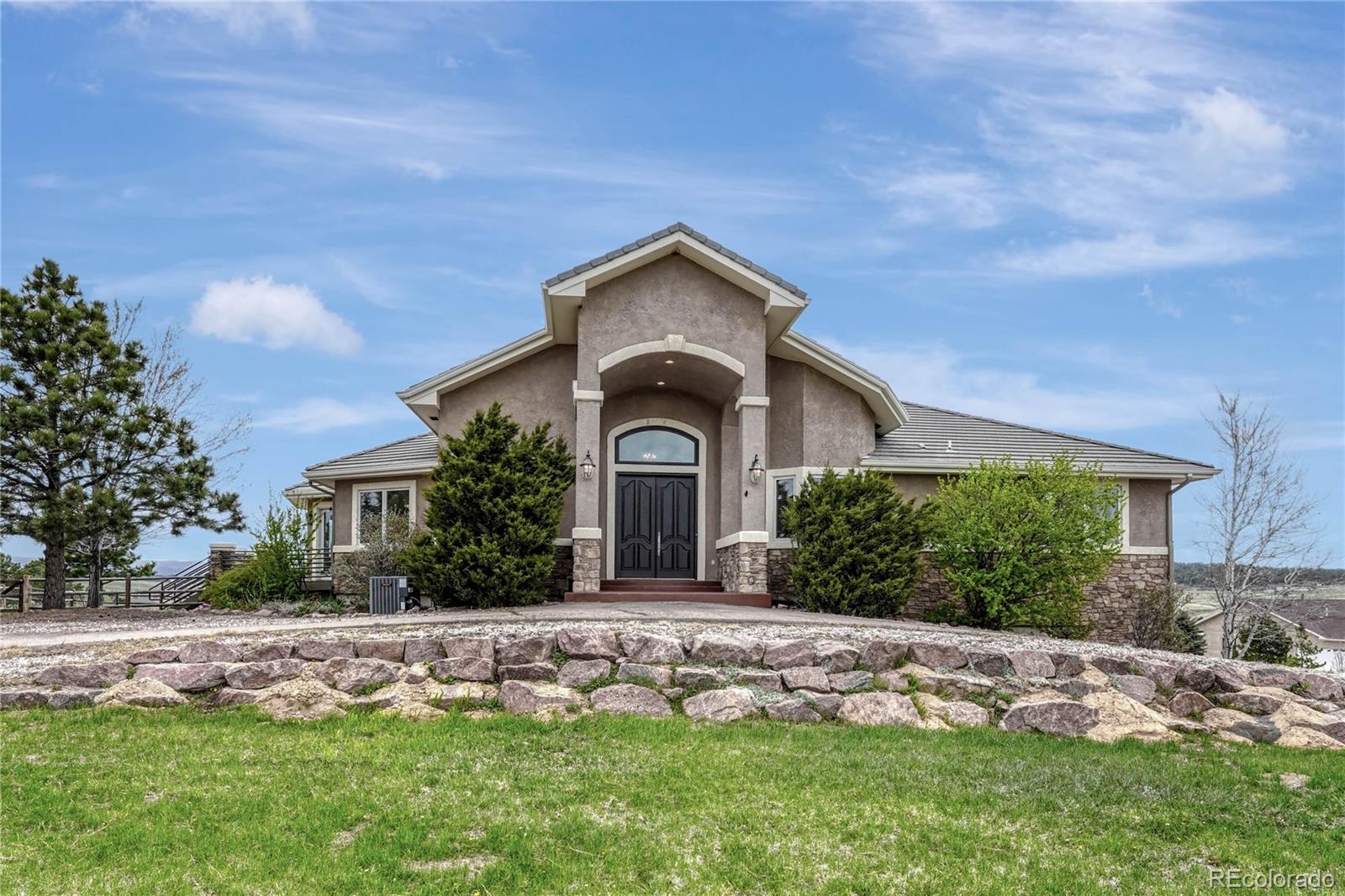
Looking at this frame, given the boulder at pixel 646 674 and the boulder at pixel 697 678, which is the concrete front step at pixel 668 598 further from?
the boulder at pixel 697 678

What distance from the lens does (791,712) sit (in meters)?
9.99

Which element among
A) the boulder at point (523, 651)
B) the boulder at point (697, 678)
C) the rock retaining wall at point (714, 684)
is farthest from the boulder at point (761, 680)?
the boulder at point (523, 651)

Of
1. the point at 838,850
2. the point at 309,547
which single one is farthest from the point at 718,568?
the point at 838,850

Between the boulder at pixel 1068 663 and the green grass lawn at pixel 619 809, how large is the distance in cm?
222

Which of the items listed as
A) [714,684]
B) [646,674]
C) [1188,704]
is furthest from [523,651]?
[1188,704]

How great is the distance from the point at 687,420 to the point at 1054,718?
11486mm

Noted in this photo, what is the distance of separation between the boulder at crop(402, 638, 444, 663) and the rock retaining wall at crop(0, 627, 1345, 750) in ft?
0.04

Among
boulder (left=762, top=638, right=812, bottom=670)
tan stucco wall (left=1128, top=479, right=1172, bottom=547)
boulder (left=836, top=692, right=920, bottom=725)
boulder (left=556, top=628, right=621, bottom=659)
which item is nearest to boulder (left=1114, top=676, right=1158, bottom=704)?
boulder (left=836, top=692, right=920, bottom=725)

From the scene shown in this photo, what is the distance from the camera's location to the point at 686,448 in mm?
20641

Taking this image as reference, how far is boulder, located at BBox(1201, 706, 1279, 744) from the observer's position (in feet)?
34.7

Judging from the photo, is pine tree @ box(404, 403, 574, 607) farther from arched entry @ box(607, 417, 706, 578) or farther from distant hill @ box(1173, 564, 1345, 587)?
distant hill @ box(1173, 564, 1345, 587)

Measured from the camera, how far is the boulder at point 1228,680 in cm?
1177

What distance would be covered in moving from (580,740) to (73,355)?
20.9 metres

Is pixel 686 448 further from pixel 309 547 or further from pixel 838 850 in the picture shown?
pixel 838 850
